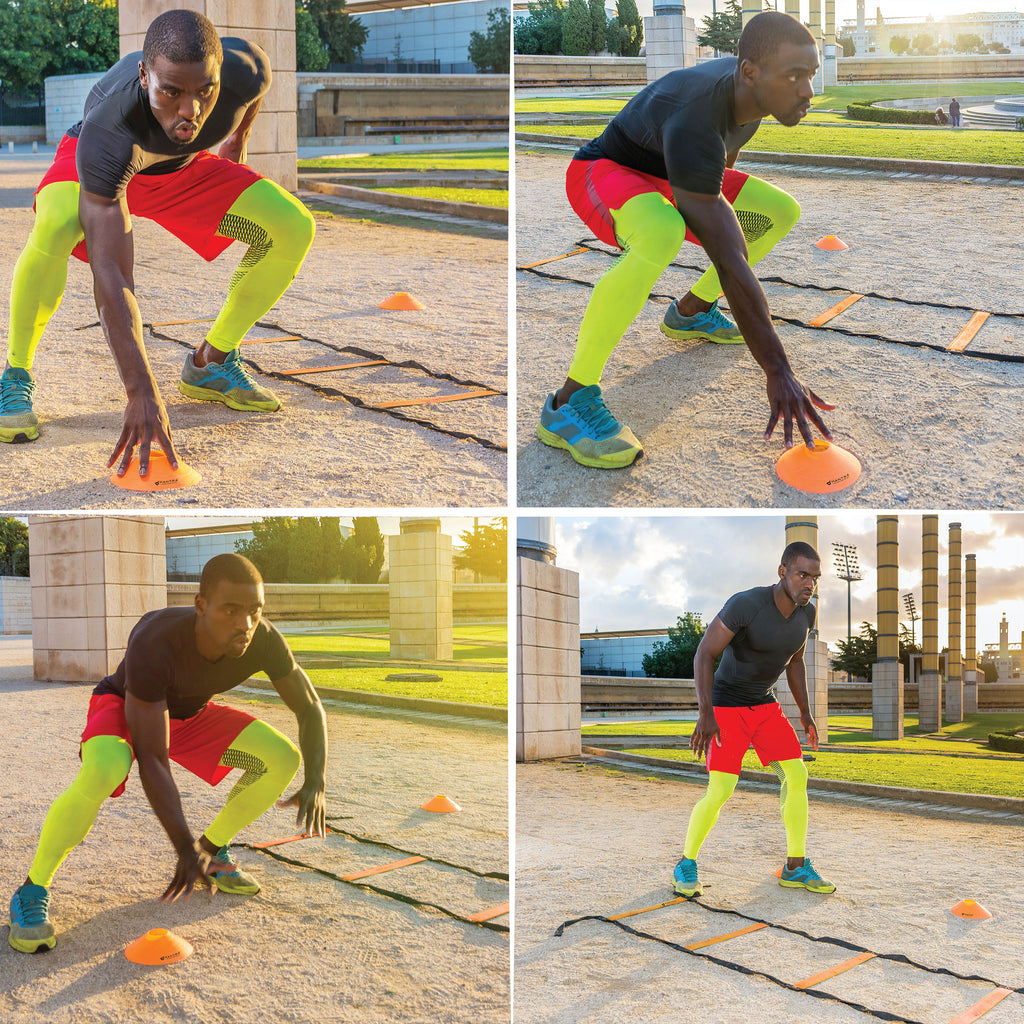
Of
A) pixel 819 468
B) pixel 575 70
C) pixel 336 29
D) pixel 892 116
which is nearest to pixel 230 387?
pixel 819 468

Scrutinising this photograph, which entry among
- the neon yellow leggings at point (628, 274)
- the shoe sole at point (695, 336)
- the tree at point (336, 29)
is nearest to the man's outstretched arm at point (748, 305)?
the neon yellow leggings at point (628, 274)

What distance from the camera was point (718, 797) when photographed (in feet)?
14.3

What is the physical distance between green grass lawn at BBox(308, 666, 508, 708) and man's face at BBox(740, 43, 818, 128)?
5337 millimetres

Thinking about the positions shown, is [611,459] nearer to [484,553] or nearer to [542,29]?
[484,553]

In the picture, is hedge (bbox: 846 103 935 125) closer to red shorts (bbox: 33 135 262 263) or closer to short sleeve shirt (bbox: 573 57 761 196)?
short sleeve shirt (bbox: 573 57 761 196)

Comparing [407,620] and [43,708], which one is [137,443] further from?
[407,620]

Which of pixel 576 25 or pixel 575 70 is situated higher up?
pixel 576 25

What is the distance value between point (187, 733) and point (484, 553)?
14141 millimetres

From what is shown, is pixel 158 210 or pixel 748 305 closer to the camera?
pixel 748 305

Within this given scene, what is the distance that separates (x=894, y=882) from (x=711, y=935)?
1.27 metres

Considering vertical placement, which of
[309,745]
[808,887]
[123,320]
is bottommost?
[808,887]

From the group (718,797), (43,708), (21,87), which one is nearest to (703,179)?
(718,797)

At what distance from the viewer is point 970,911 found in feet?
13.3

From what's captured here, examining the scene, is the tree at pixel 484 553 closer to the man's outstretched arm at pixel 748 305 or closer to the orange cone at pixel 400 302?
the orange cone at pixel 400 302
